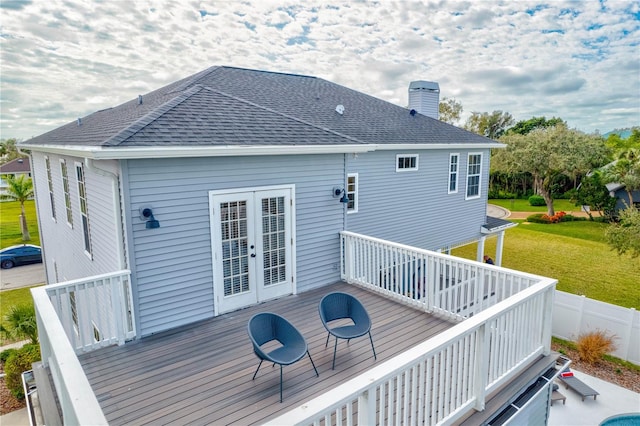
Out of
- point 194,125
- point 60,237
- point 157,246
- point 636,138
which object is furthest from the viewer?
point 636,138

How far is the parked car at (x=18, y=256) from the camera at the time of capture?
1934cm

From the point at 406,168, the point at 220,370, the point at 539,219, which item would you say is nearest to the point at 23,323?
the point at 220,370

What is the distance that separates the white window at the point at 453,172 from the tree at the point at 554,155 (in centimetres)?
1834

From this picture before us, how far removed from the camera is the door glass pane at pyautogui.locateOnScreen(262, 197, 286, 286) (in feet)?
19.7

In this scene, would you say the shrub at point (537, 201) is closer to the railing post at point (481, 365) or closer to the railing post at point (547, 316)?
the railing post at point (547, 316)

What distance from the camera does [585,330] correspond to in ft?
35.5

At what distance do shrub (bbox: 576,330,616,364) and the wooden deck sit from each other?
7.86 m

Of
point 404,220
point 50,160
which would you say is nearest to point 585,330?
point 404,220

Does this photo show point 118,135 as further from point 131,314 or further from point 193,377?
point 193,377

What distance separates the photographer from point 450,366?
10.9 ft

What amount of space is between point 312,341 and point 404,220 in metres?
7.37

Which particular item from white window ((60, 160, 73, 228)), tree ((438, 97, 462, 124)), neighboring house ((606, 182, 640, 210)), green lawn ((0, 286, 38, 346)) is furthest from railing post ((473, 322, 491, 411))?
tree ((438, 97, 462, 124))

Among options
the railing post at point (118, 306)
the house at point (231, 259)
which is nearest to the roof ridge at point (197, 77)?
the house at point (231, 259)

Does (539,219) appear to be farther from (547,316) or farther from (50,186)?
(50,186)
